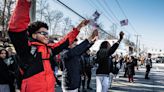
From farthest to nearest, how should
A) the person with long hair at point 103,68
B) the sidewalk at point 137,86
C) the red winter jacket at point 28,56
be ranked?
the sidewalk at point 137,86, the person with long hair at point 103,68, the red winter jacket at point 28,56

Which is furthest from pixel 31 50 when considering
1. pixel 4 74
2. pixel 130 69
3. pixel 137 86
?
pixel 130 69

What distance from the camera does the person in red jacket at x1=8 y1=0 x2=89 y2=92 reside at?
2.89 meters

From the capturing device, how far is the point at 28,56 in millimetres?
3178

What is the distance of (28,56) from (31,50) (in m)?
0.08

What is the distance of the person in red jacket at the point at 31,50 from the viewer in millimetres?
2895

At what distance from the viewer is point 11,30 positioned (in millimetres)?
2902

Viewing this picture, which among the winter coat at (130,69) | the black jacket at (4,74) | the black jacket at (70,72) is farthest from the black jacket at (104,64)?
the winter coat at (130,69)

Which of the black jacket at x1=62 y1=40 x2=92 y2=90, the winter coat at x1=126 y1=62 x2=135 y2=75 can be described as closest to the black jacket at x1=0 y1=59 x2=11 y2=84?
the black jacket at x1=62 y1=40 x2=92 y2=90

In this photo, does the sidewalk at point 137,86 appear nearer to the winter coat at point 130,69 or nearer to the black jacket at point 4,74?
the winter coat at point 130,69

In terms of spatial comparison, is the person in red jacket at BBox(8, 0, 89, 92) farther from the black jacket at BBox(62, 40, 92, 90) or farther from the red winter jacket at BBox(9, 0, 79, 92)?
the black jacket at BBox(62, 40, 92, 90)

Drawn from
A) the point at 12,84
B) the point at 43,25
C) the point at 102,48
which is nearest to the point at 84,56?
the point at 102,48

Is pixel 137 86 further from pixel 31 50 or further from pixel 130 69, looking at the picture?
pixel 31 50

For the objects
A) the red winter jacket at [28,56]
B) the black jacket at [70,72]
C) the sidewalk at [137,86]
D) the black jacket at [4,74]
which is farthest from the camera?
the sidewalk at [137,86]

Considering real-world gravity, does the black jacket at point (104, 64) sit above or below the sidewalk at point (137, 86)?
above
